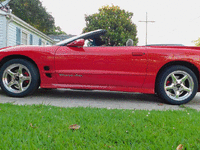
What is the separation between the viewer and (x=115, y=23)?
22.2 metres

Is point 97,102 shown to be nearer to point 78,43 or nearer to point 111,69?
point 111,69

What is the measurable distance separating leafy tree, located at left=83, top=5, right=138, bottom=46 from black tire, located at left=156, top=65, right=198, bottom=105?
18252 millimetres

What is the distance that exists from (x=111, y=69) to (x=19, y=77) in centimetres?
170

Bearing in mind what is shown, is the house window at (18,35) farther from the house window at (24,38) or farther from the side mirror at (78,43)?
the side mirror at (78,43)

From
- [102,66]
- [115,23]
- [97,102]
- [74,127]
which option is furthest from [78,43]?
[115,23]

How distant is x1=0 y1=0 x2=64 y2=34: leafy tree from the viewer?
25797mm

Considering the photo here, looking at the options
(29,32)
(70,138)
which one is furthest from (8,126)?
(29,32)

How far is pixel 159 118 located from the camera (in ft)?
7.11

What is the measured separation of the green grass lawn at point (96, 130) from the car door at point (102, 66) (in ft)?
3.30

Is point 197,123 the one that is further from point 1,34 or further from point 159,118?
point 1,34

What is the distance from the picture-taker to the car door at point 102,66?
10.6 feet

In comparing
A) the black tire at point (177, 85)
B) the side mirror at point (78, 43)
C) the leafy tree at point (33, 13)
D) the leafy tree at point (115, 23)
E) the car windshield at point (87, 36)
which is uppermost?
the leafy tree at point (33, 13)

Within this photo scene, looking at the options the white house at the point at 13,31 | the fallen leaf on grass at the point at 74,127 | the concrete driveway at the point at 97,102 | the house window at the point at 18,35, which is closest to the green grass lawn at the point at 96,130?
the fallen leaf on grass at the point at 74,127

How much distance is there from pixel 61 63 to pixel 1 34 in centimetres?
1072
